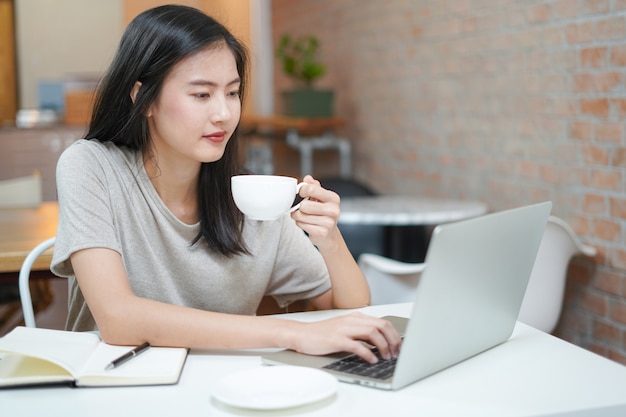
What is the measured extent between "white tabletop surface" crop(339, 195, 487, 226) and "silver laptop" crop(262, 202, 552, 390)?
5.22ft

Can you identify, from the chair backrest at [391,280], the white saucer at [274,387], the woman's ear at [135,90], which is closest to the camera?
the white saucer at [274,387]

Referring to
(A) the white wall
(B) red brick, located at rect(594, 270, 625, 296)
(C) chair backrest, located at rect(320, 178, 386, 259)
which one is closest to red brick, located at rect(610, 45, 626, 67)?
(B) red brick, located at rect(594, 270, 625, 296)

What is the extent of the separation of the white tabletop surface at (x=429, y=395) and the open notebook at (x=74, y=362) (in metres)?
0.01

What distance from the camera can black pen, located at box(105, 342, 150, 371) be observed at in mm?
1104

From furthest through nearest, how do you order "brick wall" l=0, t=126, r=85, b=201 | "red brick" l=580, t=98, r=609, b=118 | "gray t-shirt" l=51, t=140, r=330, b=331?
"brick wall" l=0, t=126, r=85, b=201 → "red brick" l=580, t=98, r=609, b=118 → "gray t-shirt" l=51, t=140, r=330, b=331

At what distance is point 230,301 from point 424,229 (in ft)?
5.41

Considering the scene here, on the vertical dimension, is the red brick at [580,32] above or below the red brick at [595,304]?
above

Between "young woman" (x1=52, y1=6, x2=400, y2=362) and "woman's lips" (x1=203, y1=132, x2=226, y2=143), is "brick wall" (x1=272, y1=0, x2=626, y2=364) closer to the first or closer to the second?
"young woman" (x1=52, y1=6, x2=400, y2=362)

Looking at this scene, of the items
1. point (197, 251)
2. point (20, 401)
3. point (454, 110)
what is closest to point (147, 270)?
point (197, 251)

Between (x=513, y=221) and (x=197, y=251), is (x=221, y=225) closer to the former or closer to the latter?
(x=197, y=251)

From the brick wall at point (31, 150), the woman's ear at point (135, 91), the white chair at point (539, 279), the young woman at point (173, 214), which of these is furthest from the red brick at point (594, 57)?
the brick wall at point (31, 150)

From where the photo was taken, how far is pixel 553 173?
289 cm

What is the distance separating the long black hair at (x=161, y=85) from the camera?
4.79ft

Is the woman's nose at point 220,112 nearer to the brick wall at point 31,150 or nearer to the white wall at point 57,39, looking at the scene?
the brick wall at point 31,150
